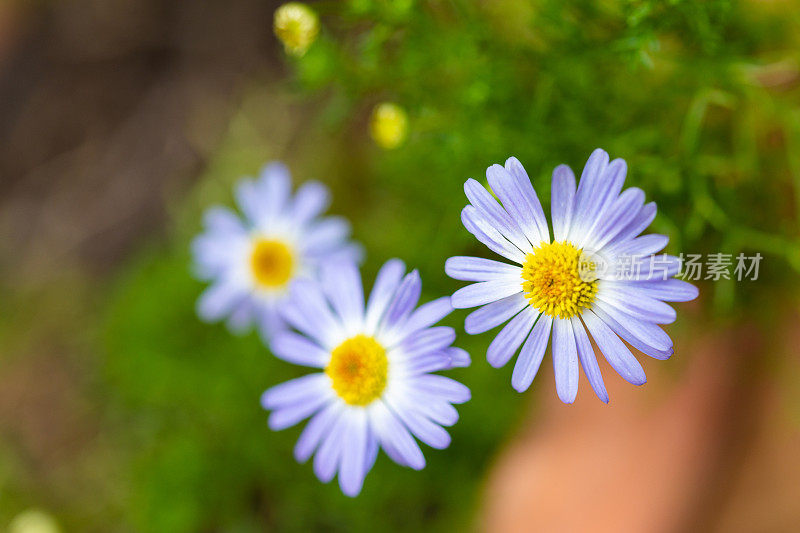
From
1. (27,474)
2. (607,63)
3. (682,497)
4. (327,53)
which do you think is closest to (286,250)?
(327,53)

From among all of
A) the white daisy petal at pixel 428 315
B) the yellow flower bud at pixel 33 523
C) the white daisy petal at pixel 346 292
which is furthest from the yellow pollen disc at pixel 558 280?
the yellow flower bud at pixel 33 523

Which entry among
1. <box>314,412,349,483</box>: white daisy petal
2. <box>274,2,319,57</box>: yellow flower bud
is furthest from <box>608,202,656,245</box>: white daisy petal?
<box>274,2,319,57</box>: yellow flower bud

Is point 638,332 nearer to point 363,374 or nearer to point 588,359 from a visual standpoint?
point 588,359

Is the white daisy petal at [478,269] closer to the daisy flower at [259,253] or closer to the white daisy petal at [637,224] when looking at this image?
the white daisy petal at [637,224]

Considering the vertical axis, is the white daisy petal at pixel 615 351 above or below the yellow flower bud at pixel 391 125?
below

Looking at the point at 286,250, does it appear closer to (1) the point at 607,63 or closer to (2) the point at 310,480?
(2) the point at 310,480

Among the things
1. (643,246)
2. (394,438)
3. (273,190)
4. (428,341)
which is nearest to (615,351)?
(643,246)

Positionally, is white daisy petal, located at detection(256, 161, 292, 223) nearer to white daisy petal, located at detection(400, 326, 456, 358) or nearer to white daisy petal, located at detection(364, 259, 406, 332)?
white daisy petal, located at detection(364, 259, 406, 332)
